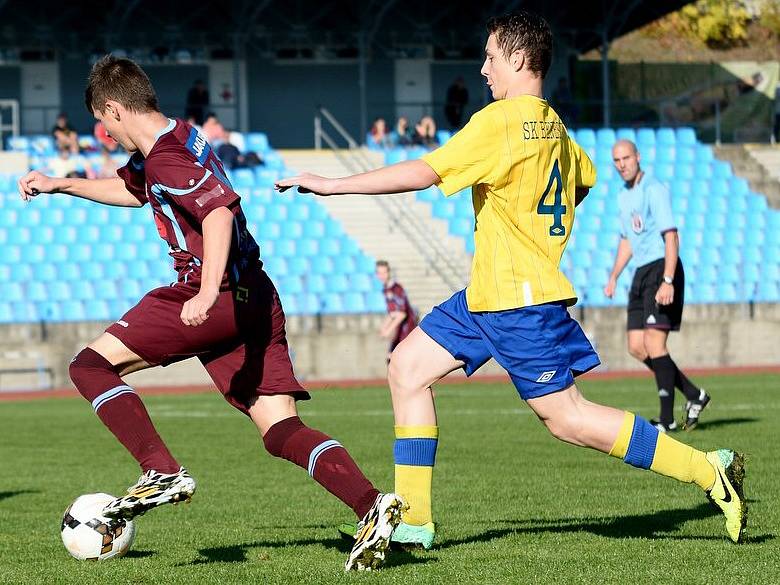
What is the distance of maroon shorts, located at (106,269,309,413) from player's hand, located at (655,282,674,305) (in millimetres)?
4766

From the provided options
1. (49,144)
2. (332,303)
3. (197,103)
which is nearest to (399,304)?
(332,303)

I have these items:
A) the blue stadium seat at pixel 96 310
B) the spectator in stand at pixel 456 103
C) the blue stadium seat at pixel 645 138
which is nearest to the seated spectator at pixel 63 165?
the blue stadium seat at pixel 96 310

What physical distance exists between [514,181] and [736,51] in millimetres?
45532

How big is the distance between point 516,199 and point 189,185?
128 centimetres

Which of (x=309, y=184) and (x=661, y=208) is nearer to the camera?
(x=309, y=184)

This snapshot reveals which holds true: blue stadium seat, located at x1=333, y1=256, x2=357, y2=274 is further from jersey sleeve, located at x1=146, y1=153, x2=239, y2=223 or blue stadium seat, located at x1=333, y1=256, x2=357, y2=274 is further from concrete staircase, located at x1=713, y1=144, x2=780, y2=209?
jersey sleeve, located at x1=146, y1=153, x2=239, y2=223

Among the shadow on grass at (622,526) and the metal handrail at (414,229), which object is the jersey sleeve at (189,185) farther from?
the metal handrail at (414,229)

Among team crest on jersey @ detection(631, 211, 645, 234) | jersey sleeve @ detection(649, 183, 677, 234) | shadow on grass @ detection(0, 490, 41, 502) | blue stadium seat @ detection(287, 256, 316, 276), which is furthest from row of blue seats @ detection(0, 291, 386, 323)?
shadow on grass @ detection(0, 490, 41, 502)

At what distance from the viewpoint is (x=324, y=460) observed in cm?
540

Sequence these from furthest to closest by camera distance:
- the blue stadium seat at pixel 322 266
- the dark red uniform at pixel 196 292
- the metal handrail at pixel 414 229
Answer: the metal handrail at pixel 414 229
the blue stadium seat at pixel 322 266
the dark red uniform at pixel 196 292

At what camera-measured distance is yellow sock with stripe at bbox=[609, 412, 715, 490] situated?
5.53m

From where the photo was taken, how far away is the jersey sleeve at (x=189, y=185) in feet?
17.2

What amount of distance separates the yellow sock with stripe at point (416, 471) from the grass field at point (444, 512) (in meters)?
0.19

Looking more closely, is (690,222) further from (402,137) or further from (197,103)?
(197,103)
